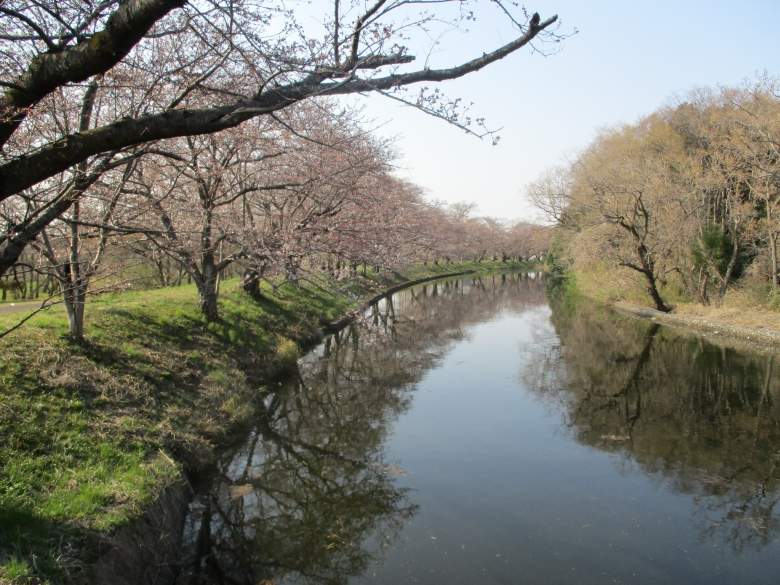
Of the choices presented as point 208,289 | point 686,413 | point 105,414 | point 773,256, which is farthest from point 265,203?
point 773,256

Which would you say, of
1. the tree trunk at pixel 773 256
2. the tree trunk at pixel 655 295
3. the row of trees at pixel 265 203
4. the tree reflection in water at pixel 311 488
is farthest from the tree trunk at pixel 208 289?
the tree trunk at pixel 773 256

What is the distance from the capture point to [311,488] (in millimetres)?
9094

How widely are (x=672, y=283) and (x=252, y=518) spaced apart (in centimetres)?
2793

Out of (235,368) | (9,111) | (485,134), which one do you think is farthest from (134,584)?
(235,368)

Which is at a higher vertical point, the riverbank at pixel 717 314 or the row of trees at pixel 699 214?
the row of trees at pixel 699 214

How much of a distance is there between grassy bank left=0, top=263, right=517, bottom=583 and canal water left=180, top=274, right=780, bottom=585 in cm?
95

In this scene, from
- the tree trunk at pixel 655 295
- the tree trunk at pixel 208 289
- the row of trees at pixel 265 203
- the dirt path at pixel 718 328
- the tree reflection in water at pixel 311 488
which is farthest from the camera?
the tree trunk at pixel 655 295

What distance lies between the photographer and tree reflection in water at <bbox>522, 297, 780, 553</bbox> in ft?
28.7

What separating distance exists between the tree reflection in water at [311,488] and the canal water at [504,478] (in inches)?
1.2

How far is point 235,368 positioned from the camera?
44.0 feet

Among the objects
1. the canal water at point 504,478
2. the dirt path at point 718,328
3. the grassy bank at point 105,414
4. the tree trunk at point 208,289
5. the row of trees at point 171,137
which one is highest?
the row of trees at point 171,137

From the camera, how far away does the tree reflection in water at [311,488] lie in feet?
23.2

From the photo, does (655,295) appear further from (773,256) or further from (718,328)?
(773,256)

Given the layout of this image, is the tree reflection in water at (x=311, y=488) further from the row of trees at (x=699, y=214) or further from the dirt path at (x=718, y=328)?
the row of trees at (x=699, y=214)
